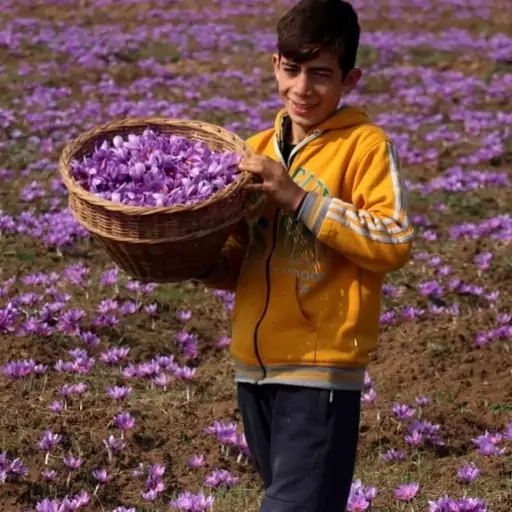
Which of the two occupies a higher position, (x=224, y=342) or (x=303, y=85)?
(x=303, y=85)

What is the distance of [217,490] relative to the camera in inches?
187

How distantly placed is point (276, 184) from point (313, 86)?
0.42 metres

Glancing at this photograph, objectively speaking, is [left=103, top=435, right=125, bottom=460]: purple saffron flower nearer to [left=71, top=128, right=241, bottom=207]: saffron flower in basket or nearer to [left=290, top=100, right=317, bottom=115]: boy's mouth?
[left=71, top=128, right=241, bottom=207]: saffron flower in basket

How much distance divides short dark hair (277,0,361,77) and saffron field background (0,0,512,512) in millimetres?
2114

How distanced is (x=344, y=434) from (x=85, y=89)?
12.0 metres

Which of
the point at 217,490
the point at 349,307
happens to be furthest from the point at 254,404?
the point at 217,490

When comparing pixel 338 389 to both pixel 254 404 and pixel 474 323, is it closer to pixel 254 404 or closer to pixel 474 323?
pixel 254 404

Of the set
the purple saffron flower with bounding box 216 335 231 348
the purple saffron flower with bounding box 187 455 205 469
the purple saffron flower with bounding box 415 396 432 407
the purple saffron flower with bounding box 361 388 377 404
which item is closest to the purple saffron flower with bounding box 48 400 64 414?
the purple saffron flower with bounding box 187 455 205 469

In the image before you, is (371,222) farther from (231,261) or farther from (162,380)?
(162,380)

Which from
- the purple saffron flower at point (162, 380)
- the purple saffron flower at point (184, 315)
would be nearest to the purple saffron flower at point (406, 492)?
the purple saffron flower at point (162, 380)

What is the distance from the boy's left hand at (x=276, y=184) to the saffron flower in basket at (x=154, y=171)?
0.31 feet

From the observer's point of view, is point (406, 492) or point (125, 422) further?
point (125, 422)

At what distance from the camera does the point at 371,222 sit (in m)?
3.18

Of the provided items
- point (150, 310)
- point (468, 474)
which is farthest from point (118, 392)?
point (468, 474)
